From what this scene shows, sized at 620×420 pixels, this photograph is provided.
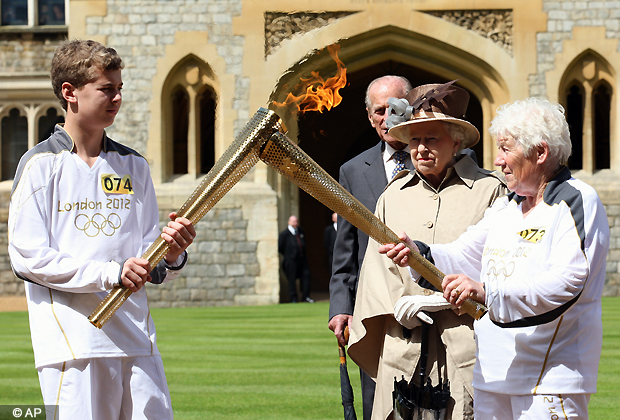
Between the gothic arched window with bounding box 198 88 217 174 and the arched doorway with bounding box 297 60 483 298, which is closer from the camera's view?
the gothic arched window with bounding box 198 88 217 174

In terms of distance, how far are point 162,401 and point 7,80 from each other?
49.3 ft

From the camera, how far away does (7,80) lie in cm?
1664

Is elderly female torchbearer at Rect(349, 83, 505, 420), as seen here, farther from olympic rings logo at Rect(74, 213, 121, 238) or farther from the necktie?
olympic rings logo at Rect(74, 213, 121, 238)

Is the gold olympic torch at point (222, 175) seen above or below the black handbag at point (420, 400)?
above

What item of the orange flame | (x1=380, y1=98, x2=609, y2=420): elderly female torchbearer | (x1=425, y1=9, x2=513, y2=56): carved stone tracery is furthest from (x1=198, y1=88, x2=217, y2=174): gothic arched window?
(x1=380, y1=98, x2=609, y2=420): elderly female torchbearer

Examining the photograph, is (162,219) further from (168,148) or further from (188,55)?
(188,55)

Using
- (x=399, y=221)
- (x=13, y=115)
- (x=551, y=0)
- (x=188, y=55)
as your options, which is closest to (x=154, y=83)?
(x=188, y=55)

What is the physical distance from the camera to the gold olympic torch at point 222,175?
2709 mm

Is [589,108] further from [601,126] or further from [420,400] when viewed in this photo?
[420,400]

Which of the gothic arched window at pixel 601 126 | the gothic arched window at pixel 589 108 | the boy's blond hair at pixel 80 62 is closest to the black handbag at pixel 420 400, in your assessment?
the boy's blond hair at pixel 80 62

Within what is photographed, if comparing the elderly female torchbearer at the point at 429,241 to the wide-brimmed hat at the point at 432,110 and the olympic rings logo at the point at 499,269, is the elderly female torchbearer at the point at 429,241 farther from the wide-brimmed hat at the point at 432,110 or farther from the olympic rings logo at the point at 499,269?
the olympic rings logo at the point at 499,269

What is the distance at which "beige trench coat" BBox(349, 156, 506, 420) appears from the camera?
329 cm

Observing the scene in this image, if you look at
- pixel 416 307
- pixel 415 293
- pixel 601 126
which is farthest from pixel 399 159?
pixel 601 126

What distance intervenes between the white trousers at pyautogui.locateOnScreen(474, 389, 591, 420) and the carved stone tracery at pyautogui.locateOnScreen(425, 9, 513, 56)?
1327 cm
